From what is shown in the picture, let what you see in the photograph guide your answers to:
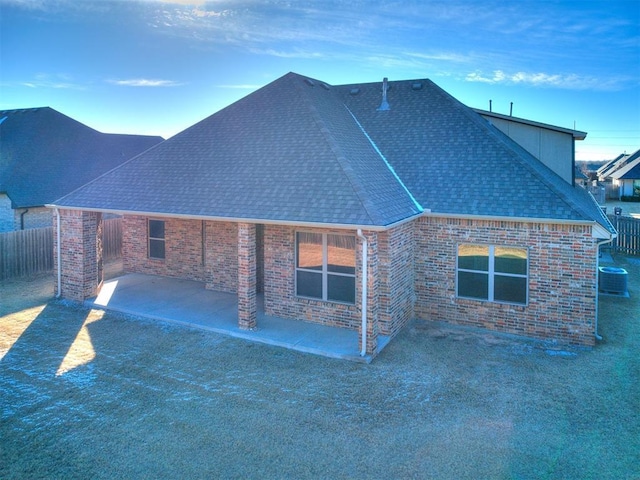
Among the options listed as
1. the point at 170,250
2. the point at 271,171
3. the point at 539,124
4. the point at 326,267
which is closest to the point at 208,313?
the point at 326,267

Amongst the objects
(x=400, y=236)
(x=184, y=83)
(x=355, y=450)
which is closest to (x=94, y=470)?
(x=355, y=450)

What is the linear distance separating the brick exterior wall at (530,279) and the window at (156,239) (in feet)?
30.9

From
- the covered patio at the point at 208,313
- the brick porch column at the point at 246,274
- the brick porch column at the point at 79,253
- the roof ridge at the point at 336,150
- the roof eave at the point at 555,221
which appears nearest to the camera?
the roof ridge at the point at 336,150

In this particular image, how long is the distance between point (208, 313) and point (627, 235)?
1963 centimetres

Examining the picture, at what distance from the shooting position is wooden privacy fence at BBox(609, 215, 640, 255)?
21.1 metres

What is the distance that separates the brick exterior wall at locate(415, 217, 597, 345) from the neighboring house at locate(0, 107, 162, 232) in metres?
18.5

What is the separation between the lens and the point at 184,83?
829 inches

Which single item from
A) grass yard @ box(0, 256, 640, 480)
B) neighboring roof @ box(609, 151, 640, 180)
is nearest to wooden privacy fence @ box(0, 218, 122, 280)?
grass yard @ box(0, 256, 640, 480)

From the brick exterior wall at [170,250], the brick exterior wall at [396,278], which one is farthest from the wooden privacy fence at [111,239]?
the brick exterior wall at [396,278]

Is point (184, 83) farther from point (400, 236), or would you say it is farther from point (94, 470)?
point (94, 470)

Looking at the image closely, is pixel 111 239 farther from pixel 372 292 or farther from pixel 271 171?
pixel 372 292

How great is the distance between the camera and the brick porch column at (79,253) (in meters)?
13.4

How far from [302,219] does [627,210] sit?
3760 cm

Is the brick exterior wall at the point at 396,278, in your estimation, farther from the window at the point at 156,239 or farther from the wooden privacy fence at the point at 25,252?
the wooden privacy fence at the point at 25,252
